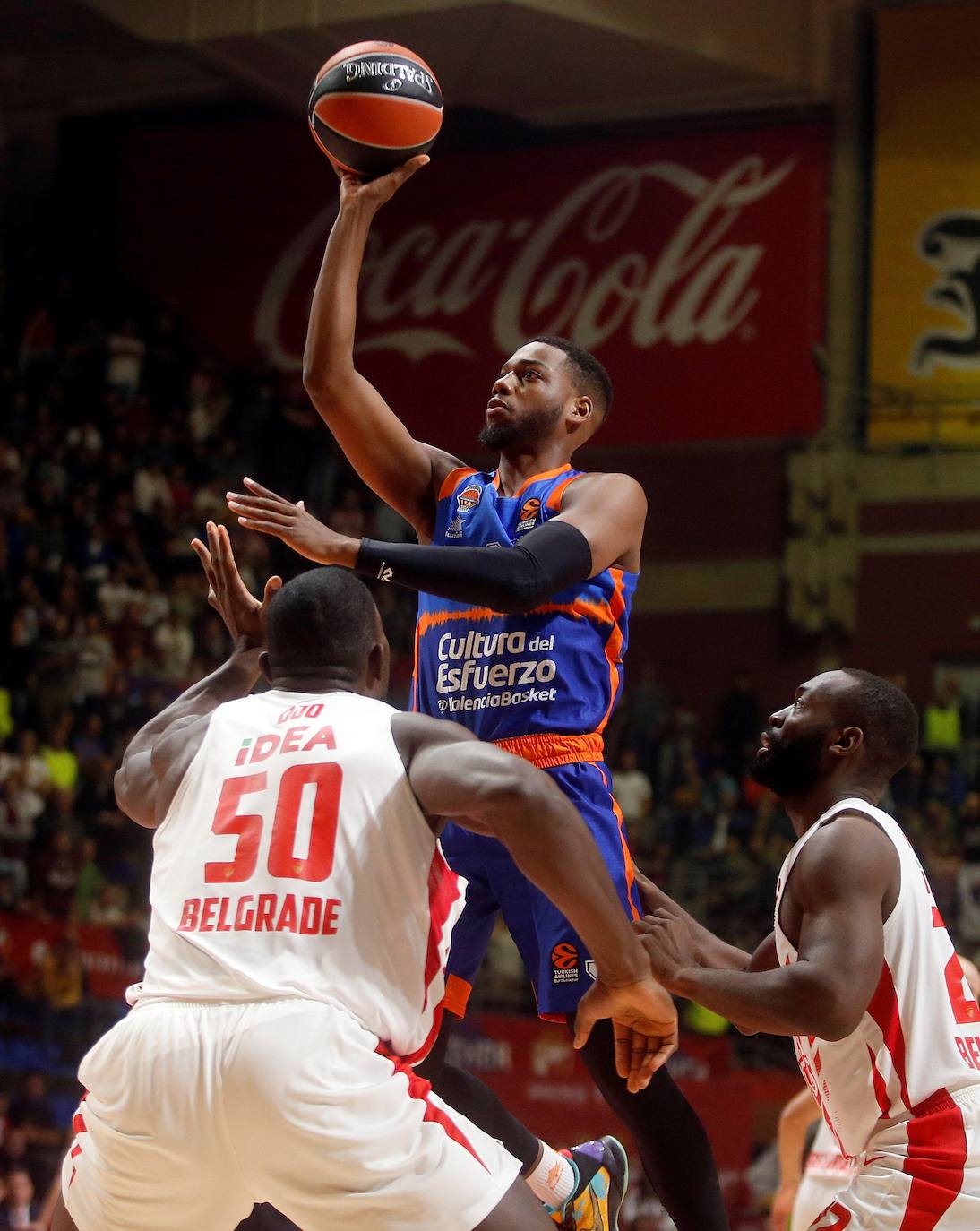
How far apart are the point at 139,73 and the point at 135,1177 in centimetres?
1860

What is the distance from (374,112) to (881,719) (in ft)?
6.62

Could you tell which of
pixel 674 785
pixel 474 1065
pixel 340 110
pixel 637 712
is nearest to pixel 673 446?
pixel 637 712

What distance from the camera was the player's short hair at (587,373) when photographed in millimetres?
4730

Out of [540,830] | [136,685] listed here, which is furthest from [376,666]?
[136,685]

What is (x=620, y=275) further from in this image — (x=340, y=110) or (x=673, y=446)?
(x=340, y=110)

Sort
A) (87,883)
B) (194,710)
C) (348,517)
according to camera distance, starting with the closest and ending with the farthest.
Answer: (194,710), (87,883), (348,517)

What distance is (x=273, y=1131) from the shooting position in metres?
3.23

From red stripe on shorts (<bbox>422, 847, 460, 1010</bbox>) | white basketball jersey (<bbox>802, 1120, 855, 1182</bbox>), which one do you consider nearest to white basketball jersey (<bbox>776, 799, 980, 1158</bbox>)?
red stripe on shorts (<bbox>422, 847, 460, 1010</bbox>)

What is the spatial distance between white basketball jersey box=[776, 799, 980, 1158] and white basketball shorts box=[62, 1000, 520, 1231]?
89cm

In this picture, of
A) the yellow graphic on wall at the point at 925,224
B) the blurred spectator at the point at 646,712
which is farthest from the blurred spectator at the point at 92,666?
the yellow graphic on wall at the point at 925,224

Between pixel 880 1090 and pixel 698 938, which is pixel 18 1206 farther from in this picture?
pixel 880 1090

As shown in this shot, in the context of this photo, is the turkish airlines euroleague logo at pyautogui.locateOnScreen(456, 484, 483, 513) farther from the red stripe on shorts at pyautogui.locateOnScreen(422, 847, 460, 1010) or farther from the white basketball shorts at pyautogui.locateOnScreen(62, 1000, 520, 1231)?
the white basketball shorts at pyautogui.locateOnScreen(62, 1000, 520, 1231)

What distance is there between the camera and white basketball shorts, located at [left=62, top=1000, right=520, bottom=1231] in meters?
3.23

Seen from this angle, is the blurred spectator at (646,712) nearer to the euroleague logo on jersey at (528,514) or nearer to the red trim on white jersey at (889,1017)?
the euroleague logo on jersey at (528,514)
